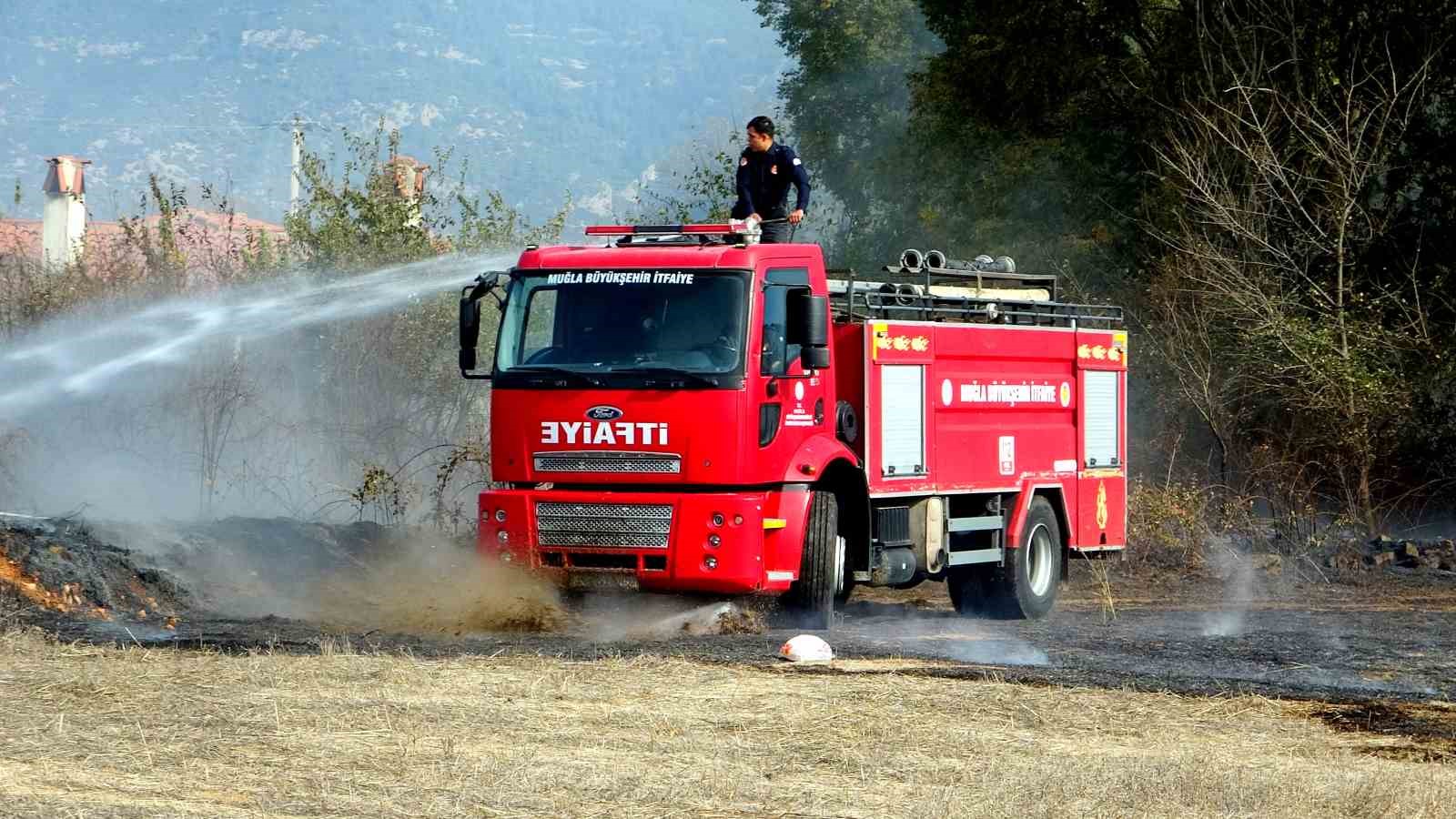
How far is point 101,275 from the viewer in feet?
69.3

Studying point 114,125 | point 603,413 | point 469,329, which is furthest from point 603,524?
point 114,125

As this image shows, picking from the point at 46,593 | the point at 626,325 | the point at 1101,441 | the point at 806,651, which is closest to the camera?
the point at 806,651

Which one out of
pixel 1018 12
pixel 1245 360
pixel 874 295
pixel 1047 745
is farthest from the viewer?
pixel 1018 12

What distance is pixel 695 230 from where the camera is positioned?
13461mm

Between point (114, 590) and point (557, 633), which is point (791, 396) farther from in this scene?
point (114, 590)

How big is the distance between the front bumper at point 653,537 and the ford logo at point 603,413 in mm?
509

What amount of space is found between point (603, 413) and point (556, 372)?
0.44 metres

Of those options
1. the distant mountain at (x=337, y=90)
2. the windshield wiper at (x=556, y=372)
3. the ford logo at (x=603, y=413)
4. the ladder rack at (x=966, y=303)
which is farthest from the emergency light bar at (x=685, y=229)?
the distant mountain at (x=337, y=90)

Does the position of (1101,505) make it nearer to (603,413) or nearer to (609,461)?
(609,461)

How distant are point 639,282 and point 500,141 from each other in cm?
14076

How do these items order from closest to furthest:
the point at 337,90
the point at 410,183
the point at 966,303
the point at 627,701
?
the point at 627,701 → the point at 966,303 → the point at 410,183 → the point at 337,90

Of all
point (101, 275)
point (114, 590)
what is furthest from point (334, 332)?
point (114, 590)

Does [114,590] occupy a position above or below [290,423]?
below

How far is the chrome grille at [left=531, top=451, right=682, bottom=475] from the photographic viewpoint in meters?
12.7
